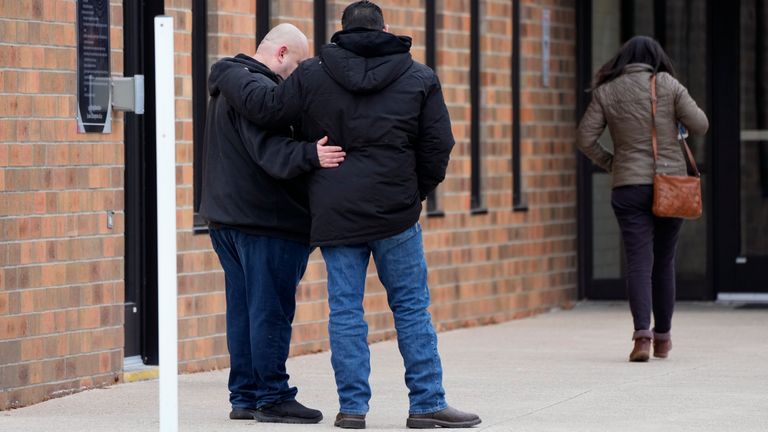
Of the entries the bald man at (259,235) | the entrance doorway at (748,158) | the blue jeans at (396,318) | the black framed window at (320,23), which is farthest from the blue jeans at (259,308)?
the entrance doorway at (748,158)

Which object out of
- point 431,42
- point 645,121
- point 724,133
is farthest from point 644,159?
point 724,133

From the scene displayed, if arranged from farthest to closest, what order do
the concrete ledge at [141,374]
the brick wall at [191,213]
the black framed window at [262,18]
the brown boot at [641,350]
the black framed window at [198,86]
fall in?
the black framed window at [262,18]
the brown boot at [641,350]
the black framed window at [198,86]
the concrete ledge at [141,374]
the brick wall at [191,213]

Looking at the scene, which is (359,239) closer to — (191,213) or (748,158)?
(191,213)

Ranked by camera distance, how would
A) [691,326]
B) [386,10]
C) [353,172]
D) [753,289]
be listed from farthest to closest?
[753,289] < [691,326] < [386,10] < [353,172]

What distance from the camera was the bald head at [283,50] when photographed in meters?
8.55

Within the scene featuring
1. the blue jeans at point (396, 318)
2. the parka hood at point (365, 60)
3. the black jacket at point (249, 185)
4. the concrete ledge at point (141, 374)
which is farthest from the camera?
the concrete ledge at point (141, 374)

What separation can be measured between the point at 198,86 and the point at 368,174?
3262 mm

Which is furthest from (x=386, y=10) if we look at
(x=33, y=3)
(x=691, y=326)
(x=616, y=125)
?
(x=33, y=3)

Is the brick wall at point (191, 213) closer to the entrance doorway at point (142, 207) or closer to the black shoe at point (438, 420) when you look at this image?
the entrance doorway at point (142, 207)

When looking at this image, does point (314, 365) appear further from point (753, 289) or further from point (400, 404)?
point (753, 289)

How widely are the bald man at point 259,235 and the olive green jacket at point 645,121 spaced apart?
328cm

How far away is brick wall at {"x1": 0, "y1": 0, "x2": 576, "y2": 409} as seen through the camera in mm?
9227

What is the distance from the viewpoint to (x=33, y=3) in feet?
30.4

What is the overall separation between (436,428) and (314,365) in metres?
3.10
